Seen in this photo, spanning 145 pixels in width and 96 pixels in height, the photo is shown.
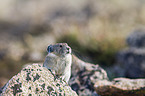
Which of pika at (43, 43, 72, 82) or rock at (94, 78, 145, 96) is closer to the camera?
pika at (43, 43, 72, 82)

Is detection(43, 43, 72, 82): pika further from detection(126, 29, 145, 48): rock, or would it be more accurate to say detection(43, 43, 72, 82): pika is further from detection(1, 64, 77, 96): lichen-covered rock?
detection(126, 29, 145, 48): rock

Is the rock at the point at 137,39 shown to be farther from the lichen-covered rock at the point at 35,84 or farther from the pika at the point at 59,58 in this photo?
the lichen-covered rock at the point at 35,84

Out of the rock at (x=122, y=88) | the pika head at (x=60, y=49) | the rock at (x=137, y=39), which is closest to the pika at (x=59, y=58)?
the pika head at (x=60, y=49)

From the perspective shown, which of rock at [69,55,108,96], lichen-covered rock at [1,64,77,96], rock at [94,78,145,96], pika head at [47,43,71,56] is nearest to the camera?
lichen-covered rock at [1,64,77,96]

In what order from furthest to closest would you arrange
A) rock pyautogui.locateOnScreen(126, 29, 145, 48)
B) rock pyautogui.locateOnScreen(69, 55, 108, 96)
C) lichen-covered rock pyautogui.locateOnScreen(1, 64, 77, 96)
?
rock pyautogui.locateOnScreen(126, 29, 145, 48)
rock pyautogui.locateOnScreen(69, 55, 108, 96)
lichen-covered rock pyautogui.locateOnScreen(1, 64, 77, 96)

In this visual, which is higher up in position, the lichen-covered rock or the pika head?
the pika head

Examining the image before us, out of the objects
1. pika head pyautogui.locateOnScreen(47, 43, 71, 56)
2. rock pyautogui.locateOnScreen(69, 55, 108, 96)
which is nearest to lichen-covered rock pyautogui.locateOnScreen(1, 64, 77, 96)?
pika head pyautogui.locateOnScreen(47, 43, 71, 56)
